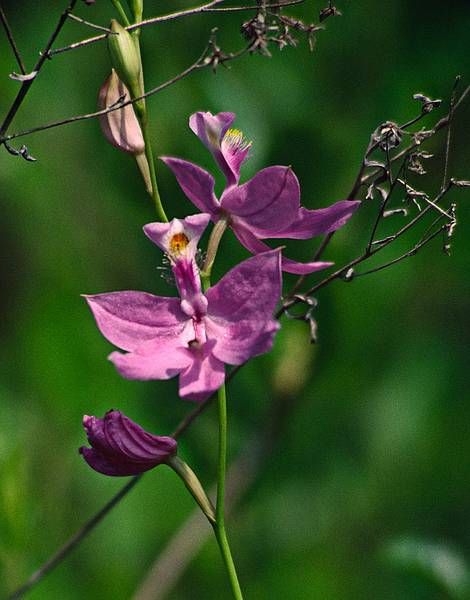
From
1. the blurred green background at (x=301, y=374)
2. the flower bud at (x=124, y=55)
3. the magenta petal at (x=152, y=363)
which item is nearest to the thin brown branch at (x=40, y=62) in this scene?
the flower bud at (x=124, y=55)

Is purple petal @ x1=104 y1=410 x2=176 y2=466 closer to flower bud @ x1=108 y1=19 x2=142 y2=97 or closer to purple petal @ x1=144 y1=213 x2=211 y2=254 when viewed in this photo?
purple petal @ x1=144 y1=213 x2=211 y2=254

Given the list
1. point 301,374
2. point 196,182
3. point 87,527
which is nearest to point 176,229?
point 196,182

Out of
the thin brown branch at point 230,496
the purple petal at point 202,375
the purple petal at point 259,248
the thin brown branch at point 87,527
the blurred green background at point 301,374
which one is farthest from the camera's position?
the blurred green background at point 301,374

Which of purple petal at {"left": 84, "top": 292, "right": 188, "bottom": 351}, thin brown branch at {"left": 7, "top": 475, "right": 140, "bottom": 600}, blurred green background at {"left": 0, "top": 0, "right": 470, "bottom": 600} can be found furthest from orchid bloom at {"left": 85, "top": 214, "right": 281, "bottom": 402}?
blurred green background at {"left": 0, "top": 0, "right": 470, "bottom": 600}

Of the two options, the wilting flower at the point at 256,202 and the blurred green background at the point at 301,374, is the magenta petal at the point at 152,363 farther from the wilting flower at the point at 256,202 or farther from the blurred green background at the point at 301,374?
the blurred green background at the point at 301,374

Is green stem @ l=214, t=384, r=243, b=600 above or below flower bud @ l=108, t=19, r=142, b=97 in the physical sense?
below

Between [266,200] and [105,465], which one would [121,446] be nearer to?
[105,465]

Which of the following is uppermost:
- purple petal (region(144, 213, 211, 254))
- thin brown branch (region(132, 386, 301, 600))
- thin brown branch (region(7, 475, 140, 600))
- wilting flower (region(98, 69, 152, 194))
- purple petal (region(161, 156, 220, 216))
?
wilting flower (region(98, 69, 152, 194))

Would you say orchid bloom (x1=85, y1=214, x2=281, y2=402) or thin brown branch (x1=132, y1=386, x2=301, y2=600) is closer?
orchid bloom (x1=85, y1=214, x2=281, y2=402)
